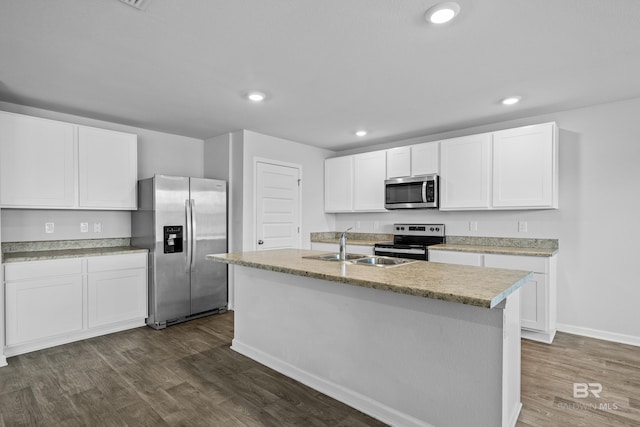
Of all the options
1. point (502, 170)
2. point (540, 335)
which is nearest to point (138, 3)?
point (502, 170)

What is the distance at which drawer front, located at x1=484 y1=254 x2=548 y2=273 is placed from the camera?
3.28m

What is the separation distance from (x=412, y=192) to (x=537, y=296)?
1.84 metres

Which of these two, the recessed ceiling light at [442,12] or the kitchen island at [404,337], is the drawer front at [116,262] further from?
the recessed ceiling light at [442,12]

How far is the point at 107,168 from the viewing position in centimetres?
368

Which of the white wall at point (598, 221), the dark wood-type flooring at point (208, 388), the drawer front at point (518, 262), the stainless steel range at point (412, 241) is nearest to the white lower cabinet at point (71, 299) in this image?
the dark wood-type flooring at point (208, 388)

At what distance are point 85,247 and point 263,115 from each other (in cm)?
256

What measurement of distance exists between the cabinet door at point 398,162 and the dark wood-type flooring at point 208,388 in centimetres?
247

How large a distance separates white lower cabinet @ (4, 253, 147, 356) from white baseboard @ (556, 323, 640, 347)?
4704 mm

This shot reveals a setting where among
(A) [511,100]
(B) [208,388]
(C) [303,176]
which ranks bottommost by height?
(B) [208,388]

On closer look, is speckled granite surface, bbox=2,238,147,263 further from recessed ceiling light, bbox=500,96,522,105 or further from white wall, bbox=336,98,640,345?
white wall, bbox=336,98,640,345

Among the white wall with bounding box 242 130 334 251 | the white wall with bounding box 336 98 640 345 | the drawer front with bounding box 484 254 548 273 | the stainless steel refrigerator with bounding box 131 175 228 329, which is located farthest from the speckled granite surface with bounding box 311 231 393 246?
the white wall with bounding box 336 98 640 345

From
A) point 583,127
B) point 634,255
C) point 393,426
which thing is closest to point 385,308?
point 393,426

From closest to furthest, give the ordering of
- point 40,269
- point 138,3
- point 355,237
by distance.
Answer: point 138,3, point 40,269, point 355,237

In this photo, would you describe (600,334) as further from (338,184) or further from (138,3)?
(138,3)
